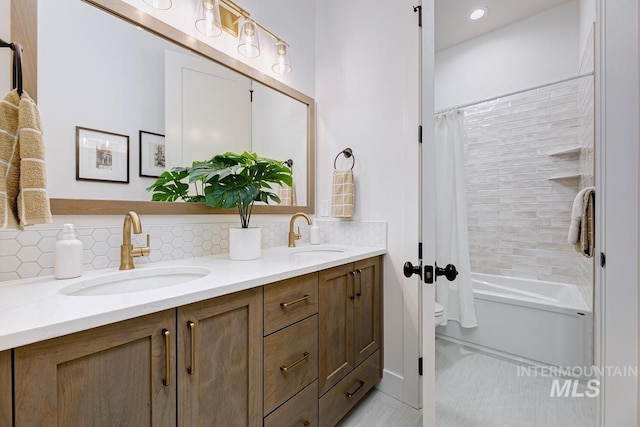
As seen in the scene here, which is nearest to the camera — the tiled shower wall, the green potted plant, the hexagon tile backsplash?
the hexagon tile backsplash

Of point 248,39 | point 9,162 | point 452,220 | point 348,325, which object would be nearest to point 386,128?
point 452,220

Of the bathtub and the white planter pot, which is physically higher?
the white planter pot

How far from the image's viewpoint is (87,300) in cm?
69

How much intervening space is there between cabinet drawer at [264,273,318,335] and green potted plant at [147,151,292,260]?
0.33 m

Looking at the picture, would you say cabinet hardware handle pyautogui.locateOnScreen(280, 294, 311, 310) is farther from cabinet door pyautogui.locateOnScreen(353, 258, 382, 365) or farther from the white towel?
the white towel

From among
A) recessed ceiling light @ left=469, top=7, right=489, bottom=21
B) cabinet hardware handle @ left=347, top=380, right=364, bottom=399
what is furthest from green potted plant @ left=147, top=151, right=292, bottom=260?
recessed ceiling light @ left=469, top=7, right=489, bottom=21

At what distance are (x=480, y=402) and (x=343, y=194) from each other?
1447mm

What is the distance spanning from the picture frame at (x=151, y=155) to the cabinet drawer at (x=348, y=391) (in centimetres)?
135

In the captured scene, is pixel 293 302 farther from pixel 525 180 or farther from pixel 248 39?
pixel 525 180

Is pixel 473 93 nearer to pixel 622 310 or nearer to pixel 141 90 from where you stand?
pixel 622 310

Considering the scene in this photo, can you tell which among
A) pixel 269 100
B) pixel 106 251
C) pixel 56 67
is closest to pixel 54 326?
pixel 106 251

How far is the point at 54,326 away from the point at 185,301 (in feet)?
0.87

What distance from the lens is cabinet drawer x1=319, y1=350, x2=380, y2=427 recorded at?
50.6 inches

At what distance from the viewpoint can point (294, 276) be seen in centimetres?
110
